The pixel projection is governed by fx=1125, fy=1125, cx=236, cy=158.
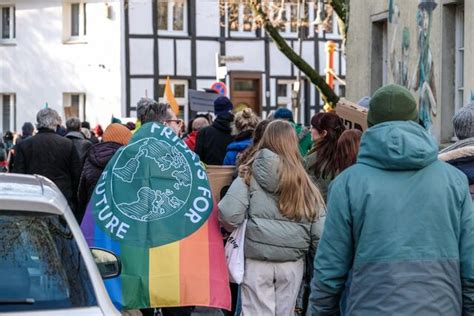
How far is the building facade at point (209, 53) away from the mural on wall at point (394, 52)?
65.5 ft

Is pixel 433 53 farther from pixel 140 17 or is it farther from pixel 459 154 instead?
pixel 140 17

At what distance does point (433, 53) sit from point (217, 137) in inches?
172

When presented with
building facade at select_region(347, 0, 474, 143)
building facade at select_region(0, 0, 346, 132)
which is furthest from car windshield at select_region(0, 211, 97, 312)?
building facade at select_region(0, 0, 346, 132)

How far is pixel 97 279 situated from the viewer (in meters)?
4.61

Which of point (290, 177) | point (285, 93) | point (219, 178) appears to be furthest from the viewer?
point (285, 93)

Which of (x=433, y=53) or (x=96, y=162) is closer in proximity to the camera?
(x=96, y=162)

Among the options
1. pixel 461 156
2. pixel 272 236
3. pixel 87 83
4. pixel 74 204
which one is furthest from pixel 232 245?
pixel 87 83

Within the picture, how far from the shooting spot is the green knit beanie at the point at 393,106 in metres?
4.88

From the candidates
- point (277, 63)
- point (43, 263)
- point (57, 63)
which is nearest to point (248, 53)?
point (277, 63)

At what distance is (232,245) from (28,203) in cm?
309

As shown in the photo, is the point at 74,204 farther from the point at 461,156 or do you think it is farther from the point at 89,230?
the point at 461,156

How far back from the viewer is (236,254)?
7574 mm

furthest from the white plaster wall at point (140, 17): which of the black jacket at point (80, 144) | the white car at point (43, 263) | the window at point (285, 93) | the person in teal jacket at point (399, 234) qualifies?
the person in teal jacket at point (399, 234)

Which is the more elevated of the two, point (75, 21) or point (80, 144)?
point (75, 21)
